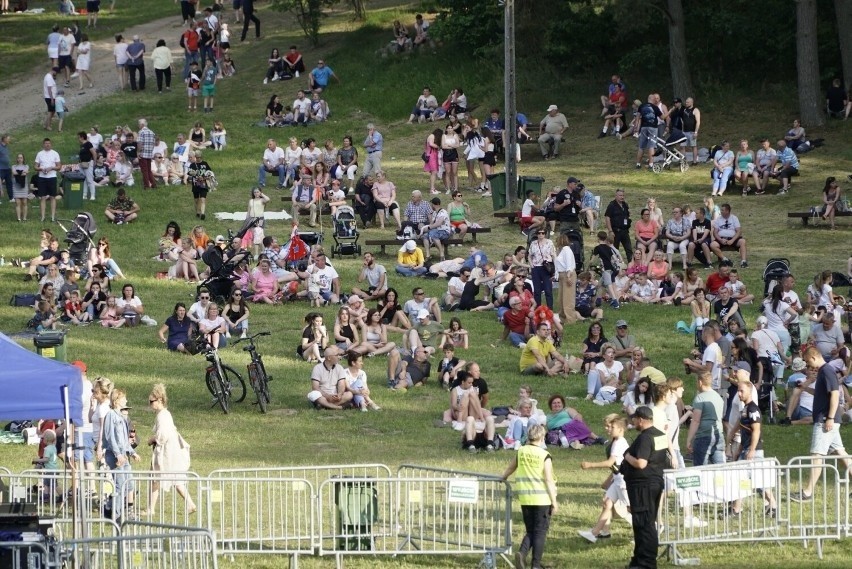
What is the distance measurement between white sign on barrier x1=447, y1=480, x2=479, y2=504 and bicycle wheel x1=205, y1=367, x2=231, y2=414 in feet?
26.6

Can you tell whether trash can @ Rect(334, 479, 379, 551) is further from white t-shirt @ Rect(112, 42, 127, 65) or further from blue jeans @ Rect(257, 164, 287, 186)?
white t-shirt @ Rect(112, 42, 127, 65)

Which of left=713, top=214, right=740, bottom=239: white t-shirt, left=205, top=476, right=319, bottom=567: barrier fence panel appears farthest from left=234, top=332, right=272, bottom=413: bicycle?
left=713, top=214, right=740, bottom=239: white t-shirt

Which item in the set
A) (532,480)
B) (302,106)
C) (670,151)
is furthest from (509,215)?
(532,480)

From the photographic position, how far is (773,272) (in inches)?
1077

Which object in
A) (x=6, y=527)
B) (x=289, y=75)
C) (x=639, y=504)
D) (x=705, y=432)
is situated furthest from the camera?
(x=289, y=75)

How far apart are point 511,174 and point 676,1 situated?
9199mm

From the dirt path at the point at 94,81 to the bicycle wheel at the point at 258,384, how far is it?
71.0 ft

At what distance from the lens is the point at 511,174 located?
34938 millimetres

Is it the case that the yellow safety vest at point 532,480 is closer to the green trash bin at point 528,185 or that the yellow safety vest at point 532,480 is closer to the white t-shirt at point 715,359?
the white t-shirt at point 715,359

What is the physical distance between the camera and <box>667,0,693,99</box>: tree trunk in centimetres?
4100

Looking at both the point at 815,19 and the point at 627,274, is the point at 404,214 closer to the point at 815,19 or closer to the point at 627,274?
the point at 627,274

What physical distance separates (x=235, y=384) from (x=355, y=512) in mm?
9495

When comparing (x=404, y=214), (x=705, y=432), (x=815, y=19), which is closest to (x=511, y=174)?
(x=404, y=214)

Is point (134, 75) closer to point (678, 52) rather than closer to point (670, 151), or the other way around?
point (678, 52)
